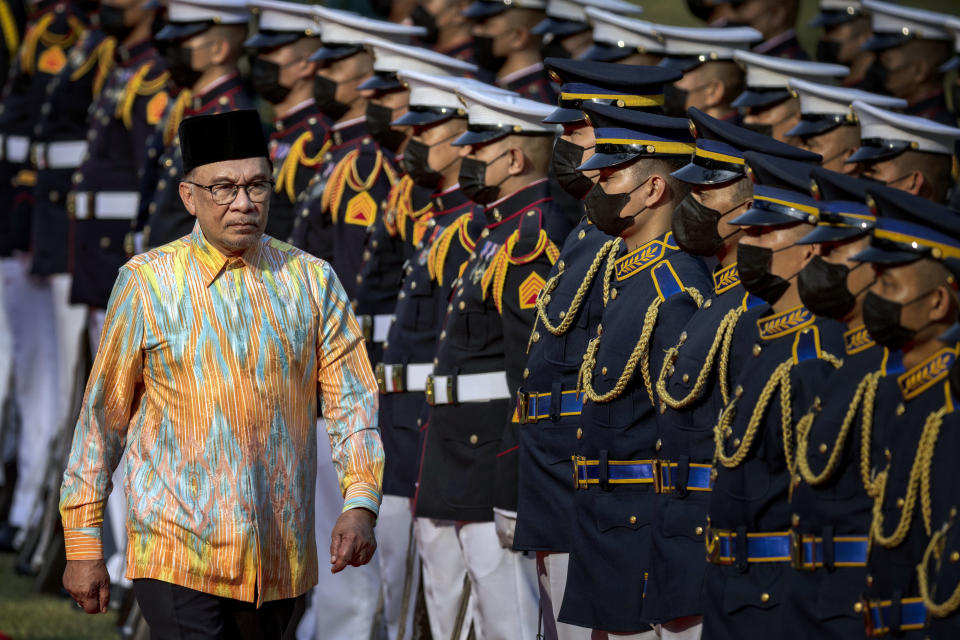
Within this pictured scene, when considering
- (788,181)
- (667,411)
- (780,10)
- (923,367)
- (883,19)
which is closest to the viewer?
(923,367)

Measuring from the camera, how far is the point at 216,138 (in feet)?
17.7

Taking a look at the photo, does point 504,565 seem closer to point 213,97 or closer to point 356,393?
point 356,393

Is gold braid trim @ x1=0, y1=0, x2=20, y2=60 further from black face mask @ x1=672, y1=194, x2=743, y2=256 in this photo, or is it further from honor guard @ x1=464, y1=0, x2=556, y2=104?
black face mask @ x1=672, y1=194, x2=743, y2=256

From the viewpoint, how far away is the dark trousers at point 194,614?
5113mm

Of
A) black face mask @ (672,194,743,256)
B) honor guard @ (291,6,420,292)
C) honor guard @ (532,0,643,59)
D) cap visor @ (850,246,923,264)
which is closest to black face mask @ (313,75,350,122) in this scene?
honor guard @ (291,6,420,292)

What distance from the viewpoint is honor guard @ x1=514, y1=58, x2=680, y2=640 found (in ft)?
20.9

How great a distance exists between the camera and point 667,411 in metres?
5.67

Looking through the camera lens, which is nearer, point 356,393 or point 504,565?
point 356,393

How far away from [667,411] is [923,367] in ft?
4.68

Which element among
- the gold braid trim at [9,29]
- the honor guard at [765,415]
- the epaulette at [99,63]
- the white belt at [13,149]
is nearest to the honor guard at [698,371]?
the honor guard at [765,415]

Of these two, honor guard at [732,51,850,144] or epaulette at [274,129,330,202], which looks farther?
epaulette at [274,129,330,202]

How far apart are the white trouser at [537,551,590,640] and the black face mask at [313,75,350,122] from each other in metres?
3.35

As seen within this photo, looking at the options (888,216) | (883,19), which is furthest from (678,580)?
(883,19)

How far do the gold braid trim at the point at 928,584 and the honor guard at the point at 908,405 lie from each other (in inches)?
1.4
